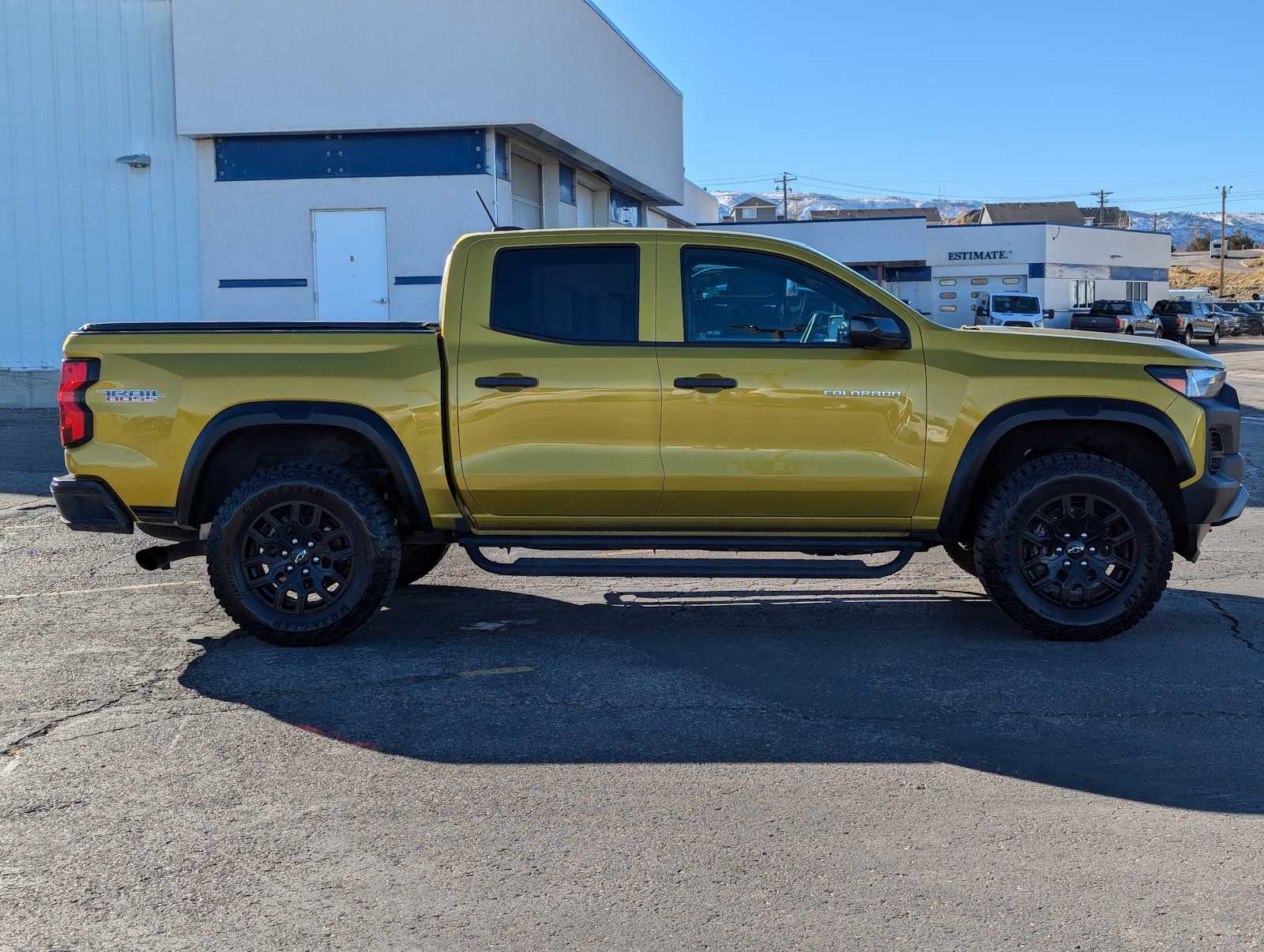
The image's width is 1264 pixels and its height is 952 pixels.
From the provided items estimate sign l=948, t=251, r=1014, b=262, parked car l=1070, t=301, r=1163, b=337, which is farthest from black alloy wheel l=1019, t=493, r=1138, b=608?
estimate sign l=948, t=251, r=1014, b=262

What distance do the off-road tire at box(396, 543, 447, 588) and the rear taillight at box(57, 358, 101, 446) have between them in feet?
6.77

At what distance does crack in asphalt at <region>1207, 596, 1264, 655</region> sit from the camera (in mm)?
6348

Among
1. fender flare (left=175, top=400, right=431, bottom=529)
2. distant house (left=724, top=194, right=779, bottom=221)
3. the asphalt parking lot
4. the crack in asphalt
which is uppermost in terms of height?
distant house (left=724, top=194, right=779, bottom=221)

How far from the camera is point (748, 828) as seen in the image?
162 inches

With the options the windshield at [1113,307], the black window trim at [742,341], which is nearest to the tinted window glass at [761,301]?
the black window trim at [742,341]

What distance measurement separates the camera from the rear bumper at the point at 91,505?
21.2 feet

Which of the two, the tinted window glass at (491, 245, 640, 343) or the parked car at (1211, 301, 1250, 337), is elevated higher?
the parked car at (1211, 301, 1250, 337)

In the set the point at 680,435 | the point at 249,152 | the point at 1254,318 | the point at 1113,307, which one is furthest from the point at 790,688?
the point at 1254,318

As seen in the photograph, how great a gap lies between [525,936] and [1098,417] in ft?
13.9

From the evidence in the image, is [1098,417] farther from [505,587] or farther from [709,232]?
[505,587]

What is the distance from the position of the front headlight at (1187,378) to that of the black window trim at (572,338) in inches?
100

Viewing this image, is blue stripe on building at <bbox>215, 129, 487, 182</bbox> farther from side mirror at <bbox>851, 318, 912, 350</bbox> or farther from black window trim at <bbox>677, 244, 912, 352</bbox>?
side mirror at <bbox>851, 318, 912, 350</bbox>

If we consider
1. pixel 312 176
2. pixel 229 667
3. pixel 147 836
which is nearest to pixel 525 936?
pixel 147 836

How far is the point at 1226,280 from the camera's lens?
129m
